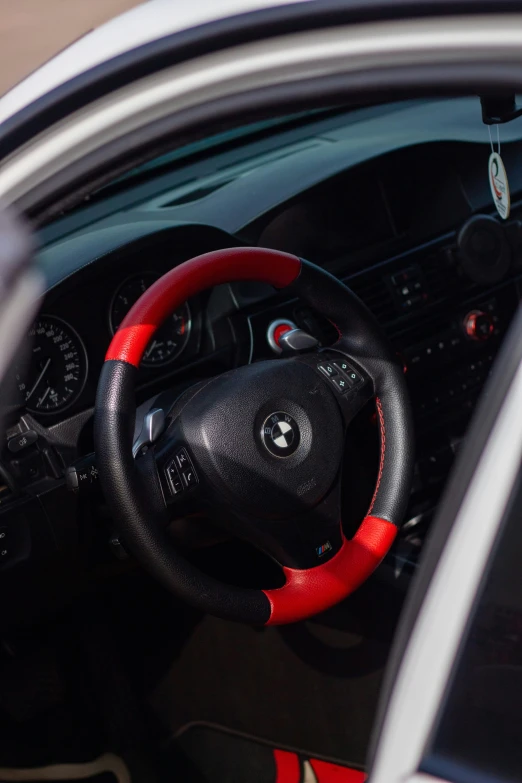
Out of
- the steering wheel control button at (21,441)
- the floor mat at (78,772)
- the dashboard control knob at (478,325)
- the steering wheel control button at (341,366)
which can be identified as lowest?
the floor mat at (78,772)

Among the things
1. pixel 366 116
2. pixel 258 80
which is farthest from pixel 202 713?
pixel 258 80

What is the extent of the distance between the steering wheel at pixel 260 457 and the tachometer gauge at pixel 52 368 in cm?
32

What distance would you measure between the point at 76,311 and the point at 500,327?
1.02m

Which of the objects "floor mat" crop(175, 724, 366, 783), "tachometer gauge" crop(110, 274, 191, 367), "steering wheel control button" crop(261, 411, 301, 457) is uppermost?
"tachometer gauge" crop(110, 274, 191, 367)

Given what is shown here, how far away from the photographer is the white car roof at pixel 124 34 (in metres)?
0.87

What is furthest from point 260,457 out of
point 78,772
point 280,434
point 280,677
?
point 78,772

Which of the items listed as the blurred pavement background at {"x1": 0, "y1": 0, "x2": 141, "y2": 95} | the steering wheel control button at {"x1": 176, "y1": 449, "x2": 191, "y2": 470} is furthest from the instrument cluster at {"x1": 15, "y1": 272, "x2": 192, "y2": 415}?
the blurred pavement background at {"x1": 0, "y1": 0, "x2": 141, "y2": 95}

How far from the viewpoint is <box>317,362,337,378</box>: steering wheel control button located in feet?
5.10

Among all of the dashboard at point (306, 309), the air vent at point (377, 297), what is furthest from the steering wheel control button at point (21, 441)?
the air vent at point (377, 297)

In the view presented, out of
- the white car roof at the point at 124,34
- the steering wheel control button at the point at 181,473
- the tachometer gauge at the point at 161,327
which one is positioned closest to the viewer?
the white car roof at the point at 124,34

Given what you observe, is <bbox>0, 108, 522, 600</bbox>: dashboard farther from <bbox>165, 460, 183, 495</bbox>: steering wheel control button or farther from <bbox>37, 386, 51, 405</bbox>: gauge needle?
<bbox>165, 460, 183, 495</bbox>: steering wheel control button

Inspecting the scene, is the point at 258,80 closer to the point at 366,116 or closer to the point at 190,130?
the point at 190,130

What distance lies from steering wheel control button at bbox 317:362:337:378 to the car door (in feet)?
2.62

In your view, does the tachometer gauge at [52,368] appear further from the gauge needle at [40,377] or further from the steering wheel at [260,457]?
the steering wheel at [260,457]
